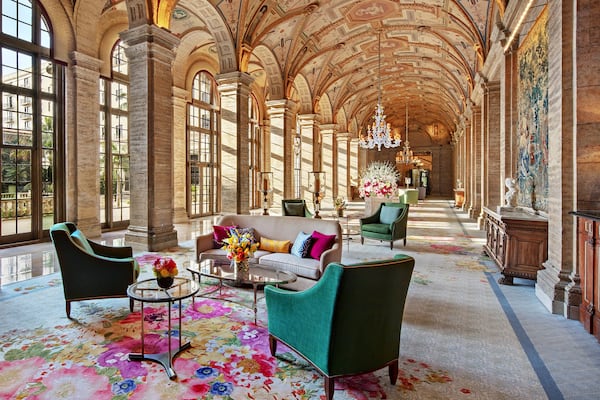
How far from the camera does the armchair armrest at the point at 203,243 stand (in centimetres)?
518

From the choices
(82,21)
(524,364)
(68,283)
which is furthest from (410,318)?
(82,21)

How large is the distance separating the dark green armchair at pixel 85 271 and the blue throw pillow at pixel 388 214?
18.5 feet

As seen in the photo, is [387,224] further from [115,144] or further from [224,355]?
[115,144]

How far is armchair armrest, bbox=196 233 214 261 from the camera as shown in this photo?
5180 millimetres

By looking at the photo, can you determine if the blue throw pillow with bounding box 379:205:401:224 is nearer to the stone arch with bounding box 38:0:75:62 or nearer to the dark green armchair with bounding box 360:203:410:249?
the dark green armchair with bounding box 360:203:410:249

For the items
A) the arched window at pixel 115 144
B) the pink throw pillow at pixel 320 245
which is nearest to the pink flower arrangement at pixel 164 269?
the pink throw pillow at pixel 320 245

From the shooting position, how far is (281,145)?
1301 centimetres

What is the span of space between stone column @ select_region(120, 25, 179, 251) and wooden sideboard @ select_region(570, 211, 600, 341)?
6540 millimetres

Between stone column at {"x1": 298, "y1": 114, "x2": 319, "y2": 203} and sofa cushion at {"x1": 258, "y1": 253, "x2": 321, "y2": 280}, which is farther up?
stone column at {"x1": 298, "y1": 114, "x2": 319, "y2": 203}

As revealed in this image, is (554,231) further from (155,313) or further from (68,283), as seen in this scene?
(68,283)

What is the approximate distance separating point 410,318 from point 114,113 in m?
10.2

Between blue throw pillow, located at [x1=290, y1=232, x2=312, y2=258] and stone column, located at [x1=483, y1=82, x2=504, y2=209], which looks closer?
blue throw pillow, located at [x1=290, y1=232, x2=312, y2=258]

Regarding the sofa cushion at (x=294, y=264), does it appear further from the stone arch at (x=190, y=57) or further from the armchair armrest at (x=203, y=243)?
the stone arch at (x=190, y=57)

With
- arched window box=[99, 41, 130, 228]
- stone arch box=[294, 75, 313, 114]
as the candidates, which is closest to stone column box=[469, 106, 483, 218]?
stone arch box=[294, 75, 313, 114]
